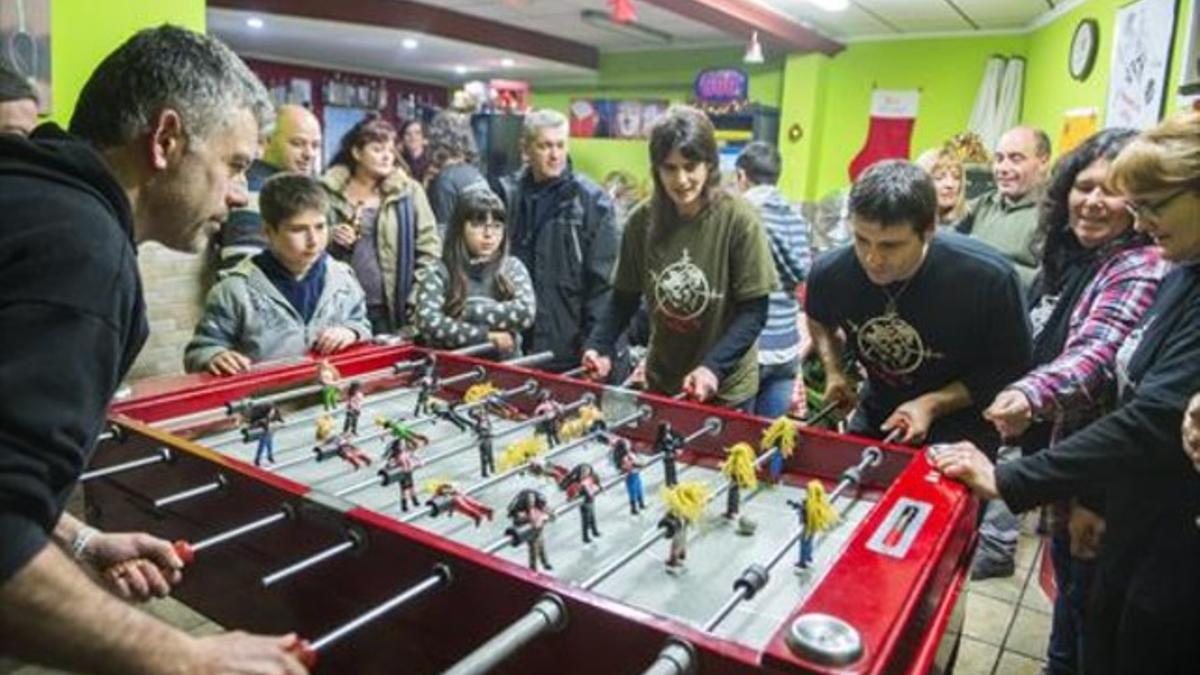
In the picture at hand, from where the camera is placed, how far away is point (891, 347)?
2004mm

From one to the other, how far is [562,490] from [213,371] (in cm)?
107

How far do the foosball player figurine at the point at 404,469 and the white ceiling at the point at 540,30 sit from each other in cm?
501

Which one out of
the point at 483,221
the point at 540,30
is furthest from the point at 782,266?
the point at 540,30

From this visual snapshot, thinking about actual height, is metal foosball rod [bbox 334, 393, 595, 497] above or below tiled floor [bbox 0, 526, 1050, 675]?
above

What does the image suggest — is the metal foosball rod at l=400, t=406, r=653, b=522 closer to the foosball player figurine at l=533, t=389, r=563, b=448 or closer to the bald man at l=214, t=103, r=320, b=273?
the foosball player figurine at l=533, t=389, r=563, b=448

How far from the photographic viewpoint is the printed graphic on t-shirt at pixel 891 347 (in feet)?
6.41

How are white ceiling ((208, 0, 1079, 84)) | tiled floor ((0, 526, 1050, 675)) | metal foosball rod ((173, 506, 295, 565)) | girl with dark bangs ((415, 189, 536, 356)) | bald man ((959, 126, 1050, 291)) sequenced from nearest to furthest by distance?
metal foosball rod ((173, 506, 295, 565)) < tiled floor ((0, 526, 1050, 675)) < girl with dark bangs ((415, 189, 536, 356)) < bald man ((959, 126, 1050, 291)) < white ceiling ((208, 0, 1079, 84))

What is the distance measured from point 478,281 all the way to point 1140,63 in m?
3.31

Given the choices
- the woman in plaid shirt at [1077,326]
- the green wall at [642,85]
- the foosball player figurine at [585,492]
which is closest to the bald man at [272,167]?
the foosball player figurine at [585,492]

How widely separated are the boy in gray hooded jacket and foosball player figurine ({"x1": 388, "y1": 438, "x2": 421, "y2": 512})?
2.83 ft

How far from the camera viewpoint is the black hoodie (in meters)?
0.77

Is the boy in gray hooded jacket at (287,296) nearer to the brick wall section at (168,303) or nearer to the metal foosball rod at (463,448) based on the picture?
the metal foosball rod at (463,448)

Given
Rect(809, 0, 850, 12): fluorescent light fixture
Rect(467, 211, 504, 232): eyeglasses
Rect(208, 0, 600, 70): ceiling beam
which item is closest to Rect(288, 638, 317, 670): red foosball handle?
Rect(467, 211, 504, 232): eyeglasses

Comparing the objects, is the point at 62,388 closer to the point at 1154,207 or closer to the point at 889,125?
the point at 1154,207
